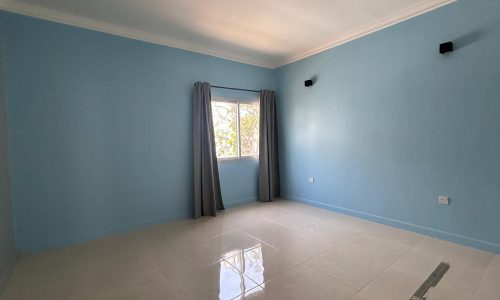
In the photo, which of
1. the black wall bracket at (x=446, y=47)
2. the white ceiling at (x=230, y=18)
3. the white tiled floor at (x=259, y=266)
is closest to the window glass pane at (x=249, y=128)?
the white ceiling at (x=230, y=18)

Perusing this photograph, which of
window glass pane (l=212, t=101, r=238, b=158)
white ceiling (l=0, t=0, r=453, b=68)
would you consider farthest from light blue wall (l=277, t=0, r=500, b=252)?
window glass pane (l=212, t=101, r=238, b=158)

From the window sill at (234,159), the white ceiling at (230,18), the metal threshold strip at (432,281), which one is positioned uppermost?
the white ceiling at (230,18)

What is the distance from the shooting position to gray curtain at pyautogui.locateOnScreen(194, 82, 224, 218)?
362cm

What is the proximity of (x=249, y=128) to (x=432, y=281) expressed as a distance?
3373 mm

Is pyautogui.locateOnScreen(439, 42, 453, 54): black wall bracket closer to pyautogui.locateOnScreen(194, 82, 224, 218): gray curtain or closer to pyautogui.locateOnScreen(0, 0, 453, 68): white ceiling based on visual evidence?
pyautogui.locateOnScreen(0, 0, 453, 68): white ceiling

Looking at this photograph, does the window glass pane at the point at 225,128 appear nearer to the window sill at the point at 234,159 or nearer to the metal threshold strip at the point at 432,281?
the window sill at the point at 234,159

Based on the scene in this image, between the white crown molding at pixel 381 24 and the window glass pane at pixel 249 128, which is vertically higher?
the white crown molding at pixel 381 24

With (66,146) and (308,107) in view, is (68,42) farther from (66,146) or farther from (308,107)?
(308,107)

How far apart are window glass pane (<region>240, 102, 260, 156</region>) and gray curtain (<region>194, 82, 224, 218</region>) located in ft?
2.68

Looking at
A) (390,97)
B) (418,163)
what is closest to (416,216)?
(418,163)

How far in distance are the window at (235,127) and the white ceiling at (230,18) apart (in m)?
1.00

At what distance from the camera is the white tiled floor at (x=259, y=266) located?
183 cm

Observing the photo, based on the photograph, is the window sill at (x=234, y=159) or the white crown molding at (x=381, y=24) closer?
the white crown molding at (x=381, y=24)

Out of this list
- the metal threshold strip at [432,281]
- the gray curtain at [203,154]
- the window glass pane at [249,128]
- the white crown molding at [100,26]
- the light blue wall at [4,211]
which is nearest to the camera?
the metal threshold strip at [432,281]
